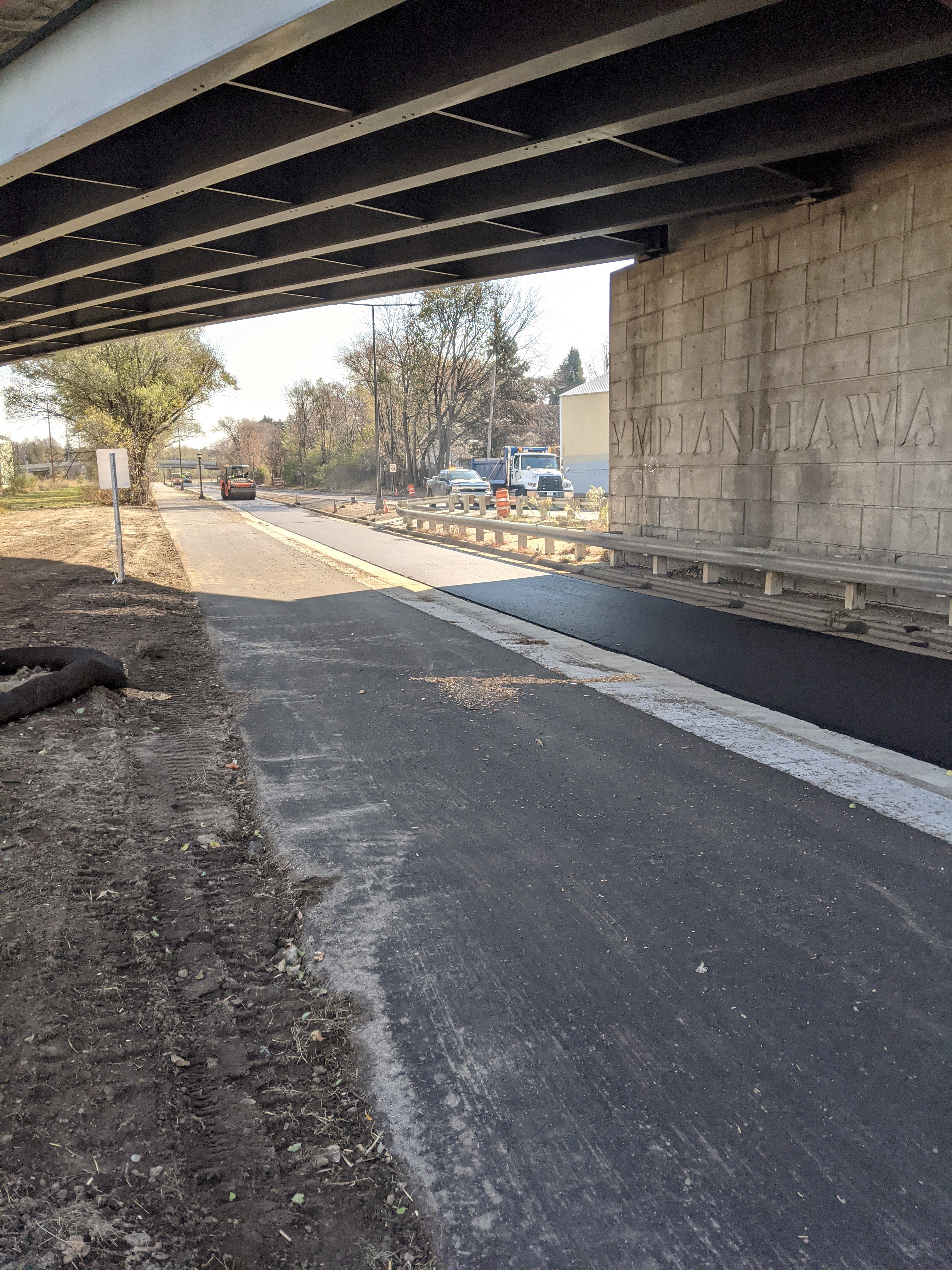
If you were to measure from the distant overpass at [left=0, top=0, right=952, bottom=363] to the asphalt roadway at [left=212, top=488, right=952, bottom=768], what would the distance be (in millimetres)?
5879

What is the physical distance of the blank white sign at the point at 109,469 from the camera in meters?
15.0

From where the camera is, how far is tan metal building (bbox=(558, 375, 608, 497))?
49.7 metres

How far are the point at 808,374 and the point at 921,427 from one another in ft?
7.57

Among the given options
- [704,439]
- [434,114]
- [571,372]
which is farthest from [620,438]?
[571,372]

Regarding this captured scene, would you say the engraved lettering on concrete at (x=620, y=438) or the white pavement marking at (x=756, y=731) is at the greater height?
the engraved lettering on concrete at (x=620, y=438)

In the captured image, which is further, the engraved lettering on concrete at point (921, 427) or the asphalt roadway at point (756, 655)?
the engraved lettering on concrete at point (921, 427)

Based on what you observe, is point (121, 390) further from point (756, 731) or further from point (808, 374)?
point (756, 731)

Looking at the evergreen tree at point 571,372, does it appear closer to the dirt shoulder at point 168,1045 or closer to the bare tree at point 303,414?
the bare tree at point 303,414

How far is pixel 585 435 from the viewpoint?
168 ft

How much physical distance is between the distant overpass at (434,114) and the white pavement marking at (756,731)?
5.93 m

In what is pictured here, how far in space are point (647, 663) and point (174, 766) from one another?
541cm

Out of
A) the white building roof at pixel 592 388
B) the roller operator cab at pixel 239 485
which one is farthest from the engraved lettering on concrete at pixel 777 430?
the roller operator cab at pixel 239 485

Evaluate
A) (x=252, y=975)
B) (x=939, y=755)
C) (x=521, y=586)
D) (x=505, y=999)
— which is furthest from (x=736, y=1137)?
(x=521, y=586)

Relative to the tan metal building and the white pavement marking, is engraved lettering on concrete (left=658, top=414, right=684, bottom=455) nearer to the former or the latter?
the white pavement marking
